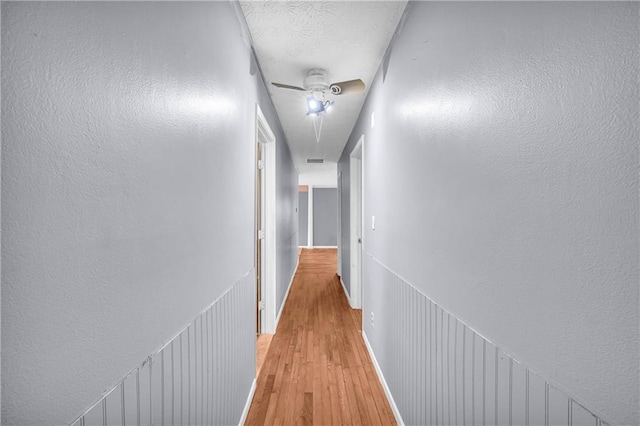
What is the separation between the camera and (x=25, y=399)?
1.64 feet

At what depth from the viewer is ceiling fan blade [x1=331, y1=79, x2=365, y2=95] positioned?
7.29 ft

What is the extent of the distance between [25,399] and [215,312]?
87 cm

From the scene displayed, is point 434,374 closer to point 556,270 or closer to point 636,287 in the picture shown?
point 556,270

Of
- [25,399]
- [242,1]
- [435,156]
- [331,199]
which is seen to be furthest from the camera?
[331,199]

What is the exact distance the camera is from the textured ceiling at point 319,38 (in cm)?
165

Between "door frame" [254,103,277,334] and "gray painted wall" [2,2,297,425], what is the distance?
2.05 meters

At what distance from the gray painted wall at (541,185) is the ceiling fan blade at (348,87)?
86 cm

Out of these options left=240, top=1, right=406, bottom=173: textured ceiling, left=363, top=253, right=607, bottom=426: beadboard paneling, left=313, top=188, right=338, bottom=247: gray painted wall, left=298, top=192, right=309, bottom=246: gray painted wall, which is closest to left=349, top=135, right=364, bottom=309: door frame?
left=240, top=1, right=406, bottom=173: textured ceiling

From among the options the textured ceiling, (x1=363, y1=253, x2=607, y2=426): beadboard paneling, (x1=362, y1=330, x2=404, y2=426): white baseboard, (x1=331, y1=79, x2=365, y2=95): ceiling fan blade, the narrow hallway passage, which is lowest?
the narrow hallway passage

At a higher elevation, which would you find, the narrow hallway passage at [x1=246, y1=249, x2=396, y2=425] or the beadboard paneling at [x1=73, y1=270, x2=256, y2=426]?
the beadboard paneling at [x1=73, y1=270, x2=256, y2=426]

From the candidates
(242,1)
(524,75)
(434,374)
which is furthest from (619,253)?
(242,1)

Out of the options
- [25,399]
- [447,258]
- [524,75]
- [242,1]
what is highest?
[242,1]

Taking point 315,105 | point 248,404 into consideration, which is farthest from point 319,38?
point 248,404

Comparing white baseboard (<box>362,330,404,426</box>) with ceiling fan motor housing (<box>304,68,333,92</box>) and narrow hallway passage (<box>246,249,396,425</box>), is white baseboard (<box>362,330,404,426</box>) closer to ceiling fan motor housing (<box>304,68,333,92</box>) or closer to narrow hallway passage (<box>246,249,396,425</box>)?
narrow hallway passage (<box>246,249,396,425</box>)
